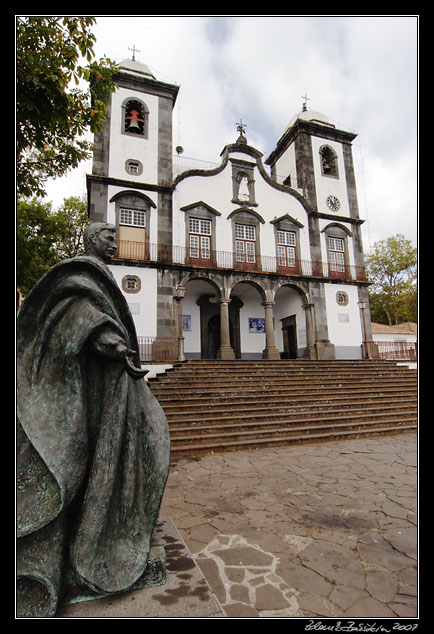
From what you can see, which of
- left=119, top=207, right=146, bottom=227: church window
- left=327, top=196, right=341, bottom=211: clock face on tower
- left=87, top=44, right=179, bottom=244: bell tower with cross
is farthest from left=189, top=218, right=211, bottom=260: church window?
left=327, top=196, right=341, bottom=211: clock face on tower

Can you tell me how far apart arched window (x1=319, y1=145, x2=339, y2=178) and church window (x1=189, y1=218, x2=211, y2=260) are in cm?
789

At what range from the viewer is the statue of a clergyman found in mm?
1397

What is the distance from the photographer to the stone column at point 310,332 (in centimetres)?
1584

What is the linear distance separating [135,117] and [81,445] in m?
15.9

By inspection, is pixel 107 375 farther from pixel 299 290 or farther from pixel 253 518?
pixel 299 290

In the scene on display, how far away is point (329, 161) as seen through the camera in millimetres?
19016

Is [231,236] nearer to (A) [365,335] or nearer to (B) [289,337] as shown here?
(B) [289,337]

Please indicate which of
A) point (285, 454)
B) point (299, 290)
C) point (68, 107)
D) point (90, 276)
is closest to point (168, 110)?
point (299, 290)

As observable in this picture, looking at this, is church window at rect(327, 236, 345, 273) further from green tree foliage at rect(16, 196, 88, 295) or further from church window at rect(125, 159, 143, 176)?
green tree foliage at rect(16, 196, 88, 295)

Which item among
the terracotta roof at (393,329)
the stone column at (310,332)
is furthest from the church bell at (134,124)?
the terracotta roof at (393,329)

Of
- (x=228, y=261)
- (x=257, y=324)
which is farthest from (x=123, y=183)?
(x=257, y=324)

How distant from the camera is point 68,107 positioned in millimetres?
5016

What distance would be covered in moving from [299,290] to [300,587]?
14960mm

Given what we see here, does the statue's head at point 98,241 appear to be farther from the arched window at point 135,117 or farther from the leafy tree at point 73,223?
the leafy tree at point 73,223
